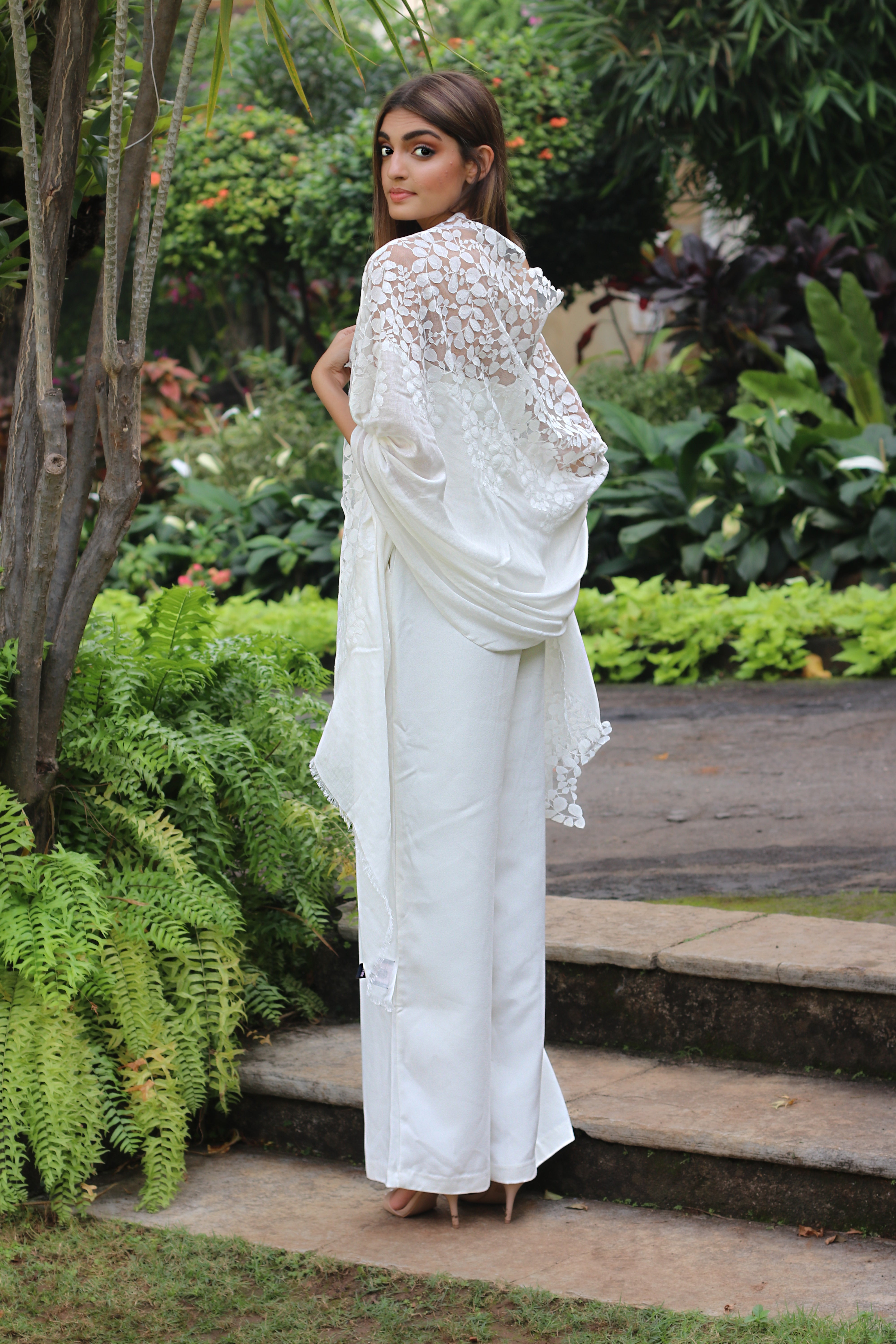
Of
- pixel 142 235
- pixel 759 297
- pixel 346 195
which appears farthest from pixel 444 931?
pixel 346 195

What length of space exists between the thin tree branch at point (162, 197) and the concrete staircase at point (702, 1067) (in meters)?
1.42

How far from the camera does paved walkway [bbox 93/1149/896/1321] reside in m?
2.14

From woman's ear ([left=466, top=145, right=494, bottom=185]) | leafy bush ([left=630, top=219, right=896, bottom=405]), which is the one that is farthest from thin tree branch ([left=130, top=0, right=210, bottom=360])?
leafy bush ([left=630, top=219, right=896, bottom=405])

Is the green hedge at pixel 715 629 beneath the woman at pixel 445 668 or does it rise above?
beneath

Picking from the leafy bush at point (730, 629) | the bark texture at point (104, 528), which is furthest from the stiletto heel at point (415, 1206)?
the leafy bush at point (730, 629)

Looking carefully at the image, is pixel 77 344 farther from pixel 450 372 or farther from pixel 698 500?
pixel 450 372

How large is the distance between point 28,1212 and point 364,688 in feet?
3.73

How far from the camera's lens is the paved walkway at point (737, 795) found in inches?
149

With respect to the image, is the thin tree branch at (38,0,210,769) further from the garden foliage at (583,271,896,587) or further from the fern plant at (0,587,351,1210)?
the garden foliage at (583,271,896,587)

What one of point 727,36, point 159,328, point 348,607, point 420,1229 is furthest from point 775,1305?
point 159,328

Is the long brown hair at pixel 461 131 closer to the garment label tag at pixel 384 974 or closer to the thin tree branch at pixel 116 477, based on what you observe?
the thin tree branch at pixel 116 477

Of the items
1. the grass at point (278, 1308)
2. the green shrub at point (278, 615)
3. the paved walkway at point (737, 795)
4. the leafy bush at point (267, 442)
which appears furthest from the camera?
the leafy bush at point (267, 442)

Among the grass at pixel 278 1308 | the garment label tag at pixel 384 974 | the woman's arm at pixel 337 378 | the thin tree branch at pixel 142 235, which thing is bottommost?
the grass at pixel 278 1308

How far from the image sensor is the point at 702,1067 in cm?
278
